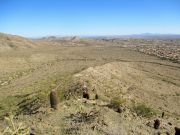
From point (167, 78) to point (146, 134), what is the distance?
25.0 metres

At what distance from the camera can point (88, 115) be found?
57.9 feet

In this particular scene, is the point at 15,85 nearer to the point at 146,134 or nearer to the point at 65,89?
the point at 65,89

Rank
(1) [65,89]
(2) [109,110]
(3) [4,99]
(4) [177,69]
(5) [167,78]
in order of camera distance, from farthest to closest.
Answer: (4) [177,69] < (5) [167,78] < (3) [4,99] < (1) [65,89] < (2) [109,110]

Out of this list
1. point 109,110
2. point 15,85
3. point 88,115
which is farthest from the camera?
point 15,85

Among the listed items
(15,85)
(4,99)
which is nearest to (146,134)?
(4,99)

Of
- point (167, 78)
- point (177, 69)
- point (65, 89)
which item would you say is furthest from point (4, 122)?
point (177, 69)

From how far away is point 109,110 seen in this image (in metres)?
18.9

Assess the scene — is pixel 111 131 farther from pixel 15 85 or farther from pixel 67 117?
pixel 15 85

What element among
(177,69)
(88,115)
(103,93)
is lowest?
(177,69)

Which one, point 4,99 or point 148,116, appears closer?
point 148,116

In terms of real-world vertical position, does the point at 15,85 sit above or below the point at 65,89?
below

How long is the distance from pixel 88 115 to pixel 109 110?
184 centimetres

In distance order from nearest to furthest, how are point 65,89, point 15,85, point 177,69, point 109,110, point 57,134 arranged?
point 57,134, point 109,110, point 65,89, point 15,85, point 177,69

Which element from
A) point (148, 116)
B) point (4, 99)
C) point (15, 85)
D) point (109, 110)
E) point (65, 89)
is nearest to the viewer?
point (109, 110)
